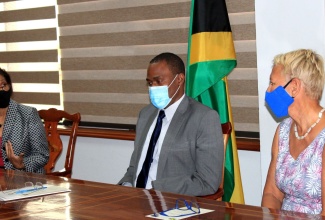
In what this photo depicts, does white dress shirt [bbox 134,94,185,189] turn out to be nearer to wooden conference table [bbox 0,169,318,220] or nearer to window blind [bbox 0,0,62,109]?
wooden conference table [bbox 0,169,318,220]

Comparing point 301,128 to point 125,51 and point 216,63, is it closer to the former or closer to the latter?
point 216,63

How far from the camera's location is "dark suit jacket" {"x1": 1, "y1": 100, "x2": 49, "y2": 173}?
13.6 feet

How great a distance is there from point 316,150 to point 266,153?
3.42ft

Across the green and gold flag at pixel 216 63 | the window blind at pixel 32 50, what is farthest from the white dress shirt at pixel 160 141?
the window blind at pixel 32 50

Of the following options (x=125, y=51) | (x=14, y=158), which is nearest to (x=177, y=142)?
(x=14, y=158)

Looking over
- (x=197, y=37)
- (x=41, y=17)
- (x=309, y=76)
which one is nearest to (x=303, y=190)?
(x=309, y=76)

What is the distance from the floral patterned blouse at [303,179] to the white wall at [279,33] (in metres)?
0.87

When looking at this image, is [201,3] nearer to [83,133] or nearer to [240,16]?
[240,16]

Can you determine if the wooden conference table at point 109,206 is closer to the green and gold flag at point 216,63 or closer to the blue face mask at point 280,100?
the blue face mask at point 280,100

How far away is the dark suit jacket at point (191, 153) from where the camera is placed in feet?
11.0

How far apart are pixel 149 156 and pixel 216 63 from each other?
83cm

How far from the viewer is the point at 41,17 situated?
218 inches

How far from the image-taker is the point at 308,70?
2.91 meters

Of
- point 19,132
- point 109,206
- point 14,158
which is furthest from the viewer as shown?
point 19,132
